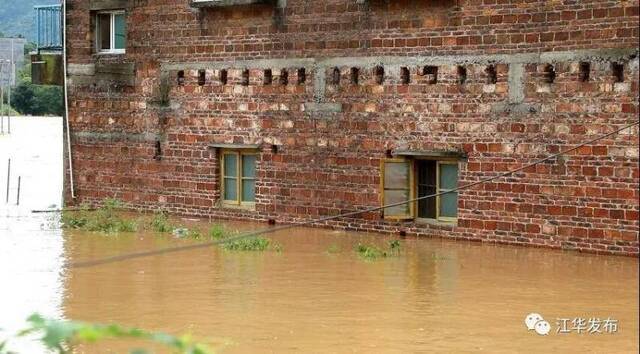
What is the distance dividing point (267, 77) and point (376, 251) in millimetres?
4681

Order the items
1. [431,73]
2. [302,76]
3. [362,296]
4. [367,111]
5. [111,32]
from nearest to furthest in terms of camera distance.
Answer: [362,296], [431,73], [367,111], [302,76], [111,32]

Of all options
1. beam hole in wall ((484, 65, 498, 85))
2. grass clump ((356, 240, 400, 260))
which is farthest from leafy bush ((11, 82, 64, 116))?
beam hole in wall ((484, 65, 498, 85))

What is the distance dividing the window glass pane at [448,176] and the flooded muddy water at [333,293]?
2.88ft

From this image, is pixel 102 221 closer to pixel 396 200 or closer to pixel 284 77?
pixel 284 77

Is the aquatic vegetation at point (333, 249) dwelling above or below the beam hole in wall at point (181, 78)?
below

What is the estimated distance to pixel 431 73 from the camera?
1833 cm

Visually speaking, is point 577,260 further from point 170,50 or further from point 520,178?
point 170,50

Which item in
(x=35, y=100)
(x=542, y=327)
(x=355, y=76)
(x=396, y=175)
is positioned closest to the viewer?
(x=542, y=327)

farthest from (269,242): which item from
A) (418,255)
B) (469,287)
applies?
(469,287)

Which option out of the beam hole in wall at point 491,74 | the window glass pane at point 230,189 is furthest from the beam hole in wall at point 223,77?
the beam hole in wall at point 491,74

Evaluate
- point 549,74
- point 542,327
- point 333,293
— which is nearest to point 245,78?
point 549,74

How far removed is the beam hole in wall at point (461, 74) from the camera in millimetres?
17906

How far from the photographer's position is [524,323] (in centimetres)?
1180

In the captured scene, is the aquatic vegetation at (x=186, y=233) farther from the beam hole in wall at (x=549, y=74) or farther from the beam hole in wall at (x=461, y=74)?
the beam hole in wall at (x=549, y=74)
